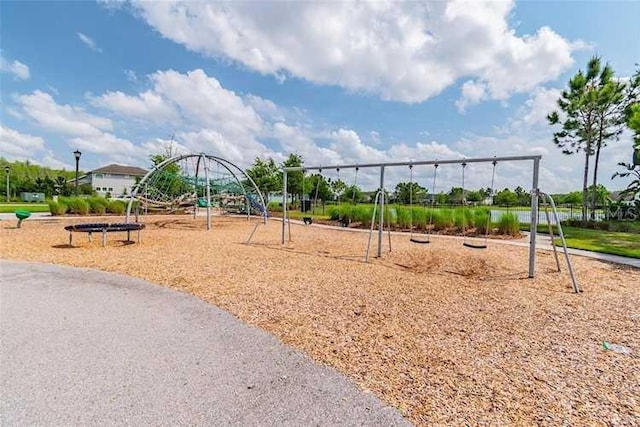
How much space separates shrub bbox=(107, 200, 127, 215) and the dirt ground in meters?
13.6

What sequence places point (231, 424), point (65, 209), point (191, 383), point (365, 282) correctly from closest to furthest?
point (231, 424)
point (191, 383)
point (365, 282)
point (65, 209)

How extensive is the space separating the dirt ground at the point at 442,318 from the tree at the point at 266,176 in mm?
21994

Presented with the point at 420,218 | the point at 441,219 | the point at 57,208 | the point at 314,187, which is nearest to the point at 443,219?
the point at 441,219

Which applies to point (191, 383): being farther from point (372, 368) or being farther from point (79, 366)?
point (372, 368)

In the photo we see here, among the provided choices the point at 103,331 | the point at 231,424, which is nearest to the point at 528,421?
the point at 231,424

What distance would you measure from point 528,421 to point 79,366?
3.42 m

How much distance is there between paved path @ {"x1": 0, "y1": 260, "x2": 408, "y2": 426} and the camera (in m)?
2.16

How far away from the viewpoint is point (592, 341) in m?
3.45

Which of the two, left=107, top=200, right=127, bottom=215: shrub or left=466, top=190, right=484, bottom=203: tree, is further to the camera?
left=107, top=200, right=127, bottom=215: shrub

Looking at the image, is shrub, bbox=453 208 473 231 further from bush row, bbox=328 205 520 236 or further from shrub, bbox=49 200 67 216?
shrub, bbox=49 200 67 216

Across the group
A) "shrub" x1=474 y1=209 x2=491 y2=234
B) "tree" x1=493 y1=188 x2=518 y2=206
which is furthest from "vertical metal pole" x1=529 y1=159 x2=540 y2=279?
"shrub" x1=474 y1=209 x2=491 y2=234

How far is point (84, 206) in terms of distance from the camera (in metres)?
19.6

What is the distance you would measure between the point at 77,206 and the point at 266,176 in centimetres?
1490

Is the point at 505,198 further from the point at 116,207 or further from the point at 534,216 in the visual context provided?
the point at 116,207
